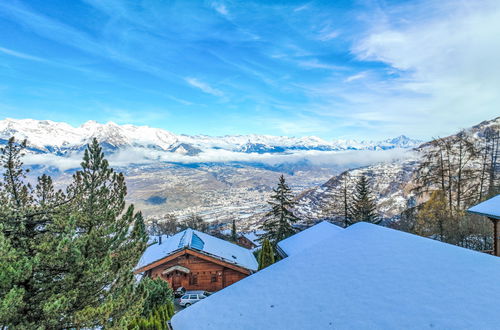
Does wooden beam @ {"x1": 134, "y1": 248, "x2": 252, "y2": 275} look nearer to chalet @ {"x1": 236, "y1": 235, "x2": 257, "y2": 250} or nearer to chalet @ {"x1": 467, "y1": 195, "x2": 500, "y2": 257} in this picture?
chalet @ {"x1": 467, "y1": 195, "x2": 500, "y2": 257}

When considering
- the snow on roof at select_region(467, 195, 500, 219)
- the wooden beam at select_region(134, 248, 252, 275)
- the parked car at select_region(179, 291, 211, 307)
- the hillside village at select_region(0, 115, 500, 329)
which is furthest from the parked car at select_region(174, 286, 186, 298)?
the snow on roof at select_region(467, 195, 500, 219)

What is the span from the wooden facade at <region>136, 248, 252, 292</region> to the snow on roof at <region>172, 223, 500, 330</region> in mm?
17639

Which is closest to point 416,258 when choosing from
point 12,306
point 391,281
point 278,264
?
point 391,281

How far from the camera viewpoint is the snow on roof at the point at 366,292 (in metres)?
3.84

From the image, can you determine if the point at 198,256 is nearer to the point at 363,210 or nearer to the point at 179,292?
the point at 179,292

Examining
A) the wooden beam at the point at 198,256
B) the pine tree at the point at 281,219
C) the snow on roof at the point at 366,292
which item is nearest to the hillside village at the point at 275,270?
the snow on roof at the point at 366,292

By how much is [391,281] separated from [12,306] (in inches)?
279

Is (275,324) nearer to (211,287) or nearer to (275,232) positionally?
(211,287)

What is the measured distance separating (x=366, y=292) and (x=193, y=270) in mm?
20171

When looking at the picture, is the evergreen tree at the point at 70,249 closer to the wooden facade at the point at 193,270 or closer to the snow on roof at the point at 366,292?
the snow on roof at the point at 366,292

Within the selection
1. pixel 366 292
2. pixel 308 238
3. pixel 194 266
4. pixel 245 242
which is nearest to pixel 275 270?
pixel 366 292

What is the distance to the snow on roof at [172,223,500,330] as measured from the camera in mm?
3844

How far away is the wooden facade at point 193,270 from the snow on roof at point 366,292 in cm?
1764

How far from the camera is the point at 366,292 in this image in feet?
14.6
